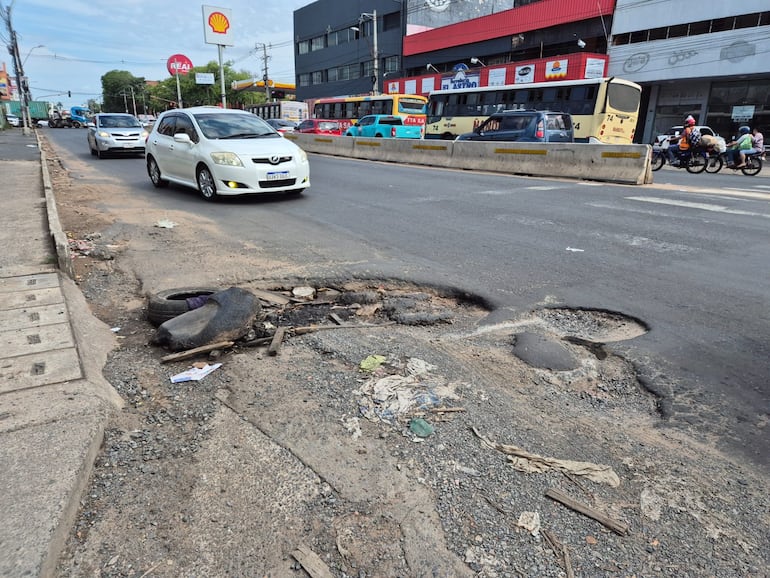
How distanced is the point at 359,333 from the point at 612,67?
115 feet

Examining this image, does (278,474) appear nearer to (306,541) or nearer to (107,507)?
(306,541)

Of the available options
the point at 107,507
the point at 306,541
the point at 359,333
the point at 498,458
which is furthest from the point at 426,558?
the point at 359,333

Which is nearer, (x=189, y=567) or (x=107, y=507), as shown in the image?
(x=189, y=567)

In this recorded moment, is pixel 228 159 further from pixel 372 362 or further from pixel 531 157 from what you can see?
pixel 531 157

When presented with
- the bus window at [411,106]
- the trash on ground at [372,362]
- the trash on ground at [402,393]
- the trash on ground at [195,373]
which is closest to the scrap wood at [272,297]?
the trash on ground at [195,373]

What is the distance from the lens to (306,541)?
199 cm

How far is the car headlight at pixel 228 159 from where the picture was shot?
30.0 feet

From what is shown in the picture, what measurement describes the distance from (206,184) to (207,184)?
0.04 m

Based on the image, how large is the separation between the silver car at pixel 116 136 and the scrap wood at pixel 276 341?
728 inches

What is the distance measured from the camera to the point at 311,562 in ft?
6.19

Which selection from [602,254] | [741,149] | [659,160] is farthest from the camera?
[659,160]

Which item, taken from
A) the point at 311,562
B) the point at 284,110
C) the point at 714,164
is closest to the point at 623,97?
the point at 714,164

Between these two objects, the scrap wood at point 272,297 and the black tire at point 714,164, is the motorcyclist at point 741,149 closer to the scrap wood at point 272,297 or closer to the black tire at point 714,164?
the black tire at point 714,164

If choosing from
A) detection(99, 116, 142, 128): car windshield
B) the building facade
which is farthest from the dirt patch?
the building facade
